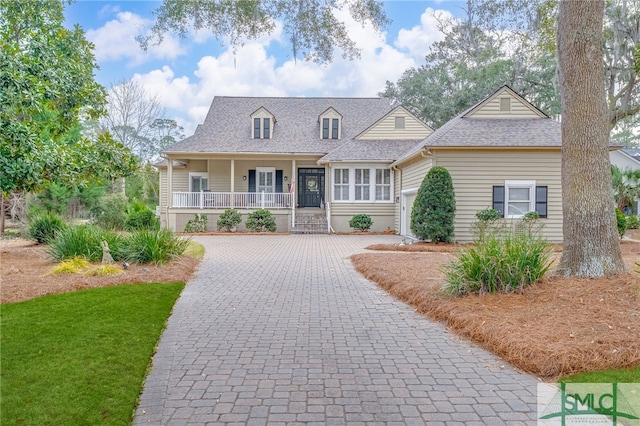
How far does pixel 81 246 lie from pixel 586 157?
1038cm

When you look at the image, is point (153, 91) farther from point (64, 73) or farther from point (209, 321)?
point (209, 321)

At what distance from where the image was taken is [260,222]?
19.7m

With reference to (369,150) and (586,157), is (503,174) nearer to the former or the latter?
(369,150)

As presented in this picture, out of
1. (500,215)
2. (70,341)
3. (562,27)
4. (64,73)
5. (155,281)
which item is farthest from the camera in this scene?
(500,215)

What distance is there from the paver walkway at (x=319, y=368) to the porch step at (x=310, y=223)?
12374 mm

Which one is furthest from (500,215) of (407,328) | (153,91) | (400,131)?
(153,91)

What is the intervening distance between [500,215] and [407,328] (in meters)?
Result: 10.5

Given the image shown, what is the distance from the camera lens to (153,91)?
113 feet

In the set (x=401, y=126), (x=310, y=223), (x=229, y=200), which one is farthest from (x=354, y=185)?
(x=229, y=200)

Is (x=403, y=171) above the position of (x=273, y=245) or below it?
above

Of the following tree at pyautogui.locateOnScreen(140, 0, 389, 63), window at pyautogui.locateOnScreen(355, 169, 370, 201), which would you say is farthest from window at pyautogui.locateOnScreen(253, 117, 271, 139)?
tree at pyautogui.locateOnScreen(140, 0, 389, 63)

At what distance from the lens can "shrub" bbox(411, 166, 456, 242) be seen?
13711mm
